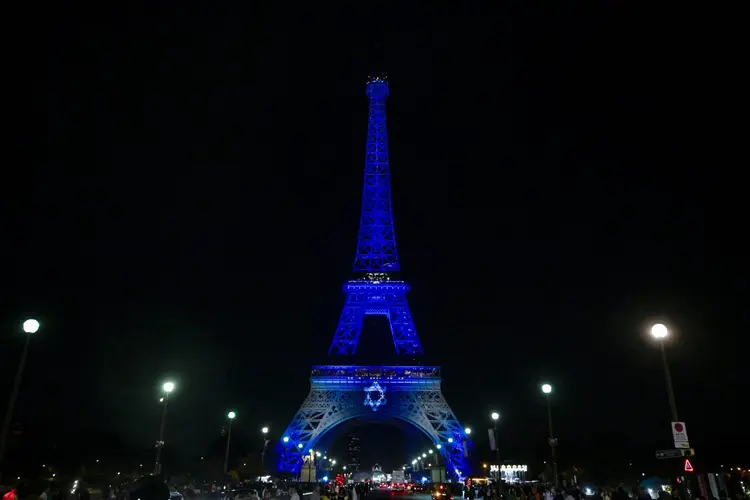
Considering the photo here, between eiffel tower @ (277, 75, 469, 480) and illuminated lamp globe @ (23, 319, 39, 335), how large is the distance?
4780 cm

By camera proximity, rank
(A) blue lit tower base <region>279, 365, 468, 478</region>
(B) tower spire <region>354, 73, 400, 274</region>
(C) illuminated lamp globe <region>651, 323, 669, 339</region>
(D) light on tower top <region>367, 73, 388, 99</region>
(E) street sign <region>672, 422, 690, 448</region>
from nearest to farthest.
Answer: (E) street sign <region>672, 422, 690, 448</region> < (C) illuminated lamp globe <region>651, 323, 669, 339</region> < (A) blue lit tower base <region>279, 365, 468, 478</region> < (B) tower spire <region>354, 73, 400, 274</region> < (D) light on tower top <region>367, 73, 388, 99</region>

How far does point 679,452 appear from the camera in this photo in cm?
1544

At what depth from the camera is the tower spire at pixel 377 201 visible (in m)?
77.2

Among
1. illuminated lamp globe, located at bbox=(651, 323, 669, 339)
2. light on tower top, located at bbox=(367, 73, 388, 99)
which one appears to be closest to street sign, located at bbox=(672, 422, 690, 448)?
illuminated lamp globe, located at bbox=(651, 323, 669, 339)

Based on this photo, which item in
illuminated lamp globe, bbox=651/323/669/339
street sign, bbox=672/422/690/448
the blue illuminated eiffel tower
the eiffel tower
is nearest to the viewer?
street sign, bbox=672/422/690/448

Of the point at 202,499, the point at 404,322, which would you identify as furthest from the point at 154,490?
the point at 404,322

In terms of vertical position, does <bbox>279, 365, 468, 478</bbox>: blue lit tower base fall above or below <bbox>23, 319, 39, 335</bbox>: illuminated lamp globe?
above

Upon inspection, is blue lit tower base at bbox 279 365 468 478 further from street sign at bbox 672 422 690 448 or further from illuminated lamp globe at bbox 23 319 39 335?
street sign at bbox 672 422 690 448

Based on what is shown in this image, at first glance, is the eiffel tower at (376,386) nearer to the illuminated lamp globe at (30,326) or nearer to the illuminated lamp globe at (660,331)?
the illuminated lamp globe at (30,326)

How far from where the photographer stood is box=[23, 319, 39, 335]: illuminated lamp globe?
683 inches

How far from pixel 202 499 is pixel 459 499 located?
21.5 meters

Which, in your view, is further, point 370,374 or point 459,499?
point 370,374

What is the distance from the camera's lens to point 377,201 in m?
81.3

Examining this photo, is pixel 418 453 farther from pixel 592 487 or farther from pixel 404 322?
pixel 592 487
